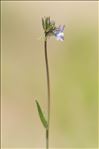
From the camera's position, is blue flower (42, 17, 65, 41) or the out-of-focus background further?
the out-of-focus background

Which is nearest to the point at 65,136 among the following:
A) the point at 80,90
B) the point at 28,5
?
the point at 80,90

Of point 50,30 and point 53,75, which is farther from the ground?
point 50,30

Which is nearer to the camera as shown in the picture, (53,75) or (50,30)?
(50,30)

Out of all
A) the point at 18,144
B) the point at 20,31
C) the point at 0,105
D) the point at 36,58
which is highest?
the point at 20,31

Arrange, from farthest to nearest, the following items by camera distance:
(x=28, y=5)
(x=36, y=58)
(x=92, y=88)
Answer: (x=28, y=5) → (x=36, y=58) → (x=92, y=88)

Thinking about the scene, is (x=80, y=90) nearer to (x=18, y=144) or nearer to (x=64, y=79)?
(x=64, y=79)

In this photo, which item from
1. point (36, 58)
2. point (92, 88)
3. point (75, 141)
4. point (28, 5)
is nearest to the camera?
point (75, 141)

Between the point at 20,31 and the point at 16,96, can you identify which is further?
the point at 20,31

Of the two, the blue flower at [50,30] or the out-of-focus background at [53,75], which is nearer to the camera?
the blue flower at [50,30]
